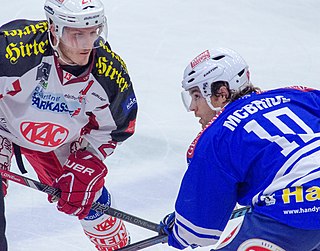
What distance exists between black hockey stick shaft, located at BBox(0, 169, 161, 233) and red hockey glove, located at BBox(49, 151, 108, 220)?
0.04 meters

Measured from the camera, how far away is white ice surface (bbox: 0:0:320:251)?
333 centimetres

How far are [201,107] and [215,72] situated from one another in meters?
0.11

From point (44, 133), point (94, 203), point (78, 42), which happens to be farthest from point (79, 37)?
point (94, 203)

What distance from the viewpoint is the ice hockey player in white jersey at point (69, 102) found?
2.65m

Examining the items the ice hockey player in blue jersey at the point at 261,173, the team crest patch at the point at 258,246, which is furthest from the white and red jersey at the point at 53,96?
the team crest patch at the point at 258,246

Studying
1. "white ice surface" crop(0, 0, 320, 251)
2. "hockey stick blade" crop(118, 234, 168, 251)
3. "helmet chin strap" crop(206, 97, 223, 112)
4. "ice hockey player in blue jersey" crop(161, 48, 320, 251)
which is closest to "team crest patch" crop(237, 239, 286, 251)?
"ice hockey player in blue jersey" crop(161, 48, 320, 251)

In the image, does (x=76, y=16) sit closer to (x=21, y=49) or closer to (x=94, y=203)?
(x=21, y=49)

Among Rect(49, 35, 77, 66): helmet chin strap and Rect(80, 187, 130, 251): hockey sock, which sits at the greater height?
Rect(49, 35, 77, 66): helmet chin strap

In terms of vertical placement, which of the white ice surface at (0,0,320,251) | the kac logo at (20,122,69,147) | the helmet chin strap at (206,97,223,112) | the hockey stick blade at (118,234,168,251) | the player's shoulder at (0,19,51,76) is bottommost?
the white ice surface at (0,0,320,251)

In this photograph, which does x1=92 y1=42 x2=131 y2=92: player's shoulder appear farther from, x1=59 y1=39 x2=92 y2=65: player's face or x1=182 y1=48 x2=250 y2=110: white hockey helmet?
x1=182 y1=48 x2=250 y2=110: white hockey helmet

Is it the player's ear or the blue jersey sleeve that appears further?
the player's ear

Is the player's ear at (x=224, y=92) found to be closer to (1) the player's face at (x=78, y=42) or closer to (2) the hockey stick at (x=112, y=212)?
(1) the player's face at (x=78, y=42)

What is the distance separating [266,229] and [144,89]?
1980 millimetres

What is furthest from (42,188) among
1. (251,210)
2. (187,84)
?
(251,210)
